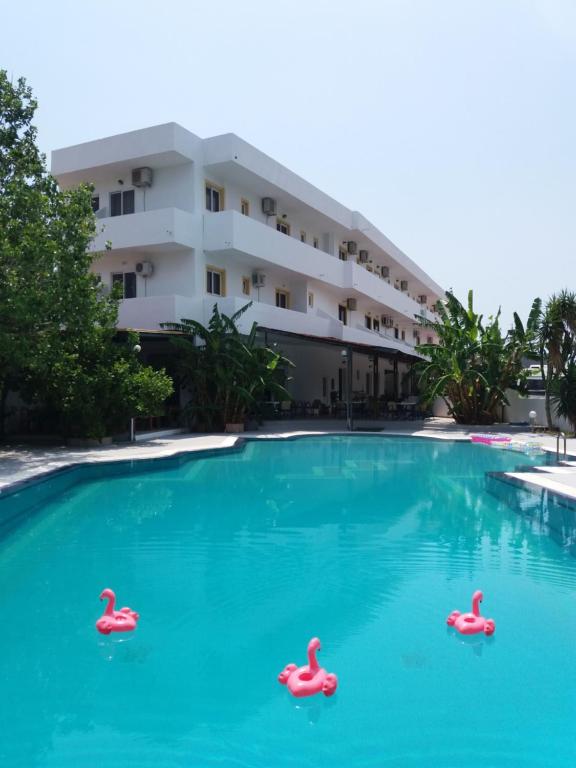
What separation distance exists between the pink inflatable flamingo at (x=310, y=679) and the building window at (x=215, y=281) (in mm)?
18241

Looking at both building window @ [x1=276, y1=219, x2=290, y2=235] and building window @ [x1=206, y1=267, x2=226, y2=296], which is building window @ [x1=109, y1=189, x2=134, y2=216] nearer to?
building window @ [x1=206, y1=267, x2=226, y2=296]

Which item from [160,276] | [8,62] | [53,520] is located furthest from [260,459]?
[8,62]

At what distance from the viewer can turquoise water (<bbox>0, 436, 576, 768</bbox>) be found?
3467 millimetres

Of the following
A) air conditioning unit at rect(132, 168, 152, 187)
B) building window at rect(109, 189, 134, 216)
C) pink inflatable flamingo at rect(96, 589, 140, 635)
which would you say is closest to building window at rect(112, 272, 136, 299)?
building window at rect(109, 189, 134, 216)

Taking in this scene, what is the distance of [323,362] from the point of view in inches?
1246

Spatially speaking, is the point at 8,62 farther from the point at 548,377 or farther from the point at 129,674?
the point at 548,377

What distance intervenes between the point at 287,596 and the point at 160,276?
1692 centimetres

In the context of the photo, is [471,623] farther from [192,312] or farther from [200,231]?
[200,231]

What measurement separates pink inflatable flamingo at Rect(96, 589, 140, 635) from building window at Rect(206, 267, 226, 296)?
56.1 ft

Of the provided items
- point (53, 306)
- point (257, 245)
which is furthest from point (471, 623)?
point (257, 245)

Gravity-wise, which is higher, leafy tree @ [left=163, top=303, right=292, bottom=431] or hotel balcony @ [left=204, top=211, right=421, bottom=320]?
hotel balcony @ [left=204, top=211, right=421, bottom=320]

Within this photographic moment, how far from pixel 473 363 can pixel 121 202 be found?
566 inches

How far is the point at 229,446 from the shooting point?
16.5 metres

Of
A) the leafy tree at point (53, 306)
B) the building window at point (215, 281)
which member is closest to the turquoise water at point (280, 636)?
the leafy tree at point (53, 306)
